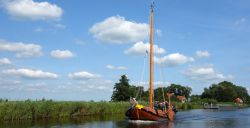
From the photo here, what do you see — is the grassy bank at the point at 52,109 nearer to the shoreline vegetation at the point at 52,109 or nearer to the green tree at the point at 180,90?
the shoreline vegetation at the point at 52,109

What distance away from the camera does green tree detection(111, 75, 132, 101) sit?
291 ft

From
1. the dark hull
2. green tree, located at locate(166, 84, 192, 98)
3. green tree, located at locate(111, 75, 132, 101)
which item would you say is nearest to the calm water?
the dark hull

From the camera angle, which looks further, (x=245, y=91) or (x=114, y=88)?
(x=245, y=91)

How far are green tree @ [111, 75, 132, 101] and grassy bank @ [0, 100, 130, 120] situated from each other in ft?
49.6

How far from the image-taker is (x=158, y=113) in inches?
1934

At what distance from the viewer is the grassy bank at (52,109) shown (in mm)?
48812

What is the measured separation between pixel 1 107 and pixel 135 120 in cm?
1613

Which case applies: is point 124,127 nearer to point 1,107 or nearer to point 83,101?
point 1,107

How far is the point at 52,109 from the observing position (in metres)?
56.4

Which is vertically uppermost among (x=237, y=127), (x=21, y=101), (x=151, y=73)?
(x=151, y=73)

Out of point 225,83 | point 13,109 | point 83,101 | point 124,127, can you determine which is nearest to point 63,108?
point 83,101

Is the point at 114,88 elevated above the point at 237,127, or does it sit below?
above

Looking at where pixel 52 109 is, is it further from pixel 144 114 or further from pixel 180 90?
pixel 180 90

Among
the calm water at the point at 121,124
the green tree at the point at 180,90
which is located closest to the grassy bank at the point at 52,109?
the calm water at the point at 121,124
